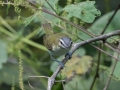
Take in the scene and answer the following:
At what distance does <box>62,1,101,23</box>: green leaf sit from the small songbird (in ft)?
0.54

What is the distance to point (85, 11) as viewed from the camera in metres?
2.49

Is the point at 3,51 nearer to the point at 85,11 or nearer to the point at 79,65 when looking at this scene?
the point at 79,65

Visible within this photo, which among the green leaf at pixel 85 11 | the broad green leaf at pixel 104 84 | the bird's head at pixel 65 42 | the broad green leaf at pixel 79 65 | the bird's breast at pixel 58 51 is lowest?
the broad green leaf at pixel 104 84

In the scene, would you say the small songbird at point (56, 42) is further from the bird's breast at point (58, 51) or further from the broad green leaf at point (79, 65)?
the broad green leaf at point (79, 65)

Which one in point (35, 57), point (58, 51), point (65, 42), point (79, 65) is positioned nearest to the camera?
point (65, 42)

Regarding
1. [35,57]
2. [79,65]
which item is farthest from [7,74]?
[79,65]

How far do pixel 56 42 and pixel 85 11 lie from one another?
322mm

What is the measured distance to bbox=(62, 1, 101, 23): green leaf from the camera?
2.46m

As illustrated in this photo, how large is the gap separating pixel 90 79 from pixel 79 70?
0.39m

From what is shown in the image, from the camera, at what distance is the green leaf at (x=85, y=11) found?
8.06 ft

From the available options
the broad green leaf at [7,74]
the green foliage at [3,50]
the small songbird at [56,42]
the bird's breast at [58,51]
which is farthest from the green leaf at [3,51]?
the bird's breast at [58,51]

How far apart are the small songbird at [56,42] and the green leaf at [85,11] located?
164 millimetres

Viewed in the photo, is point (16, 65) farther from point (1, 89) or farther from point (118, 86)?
point (118, 86)

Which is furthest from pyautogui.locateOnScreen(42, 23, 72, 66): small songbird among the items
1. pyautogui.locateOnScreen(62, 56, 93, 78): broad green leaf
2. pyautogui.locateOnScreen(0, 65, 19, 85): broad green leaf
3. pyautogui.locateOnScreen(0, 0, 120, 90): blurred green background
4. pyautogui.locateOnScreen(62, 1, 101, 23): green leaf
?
pyautogui.locateOnScreen(0, 65, 19, 85): broad green leaf
